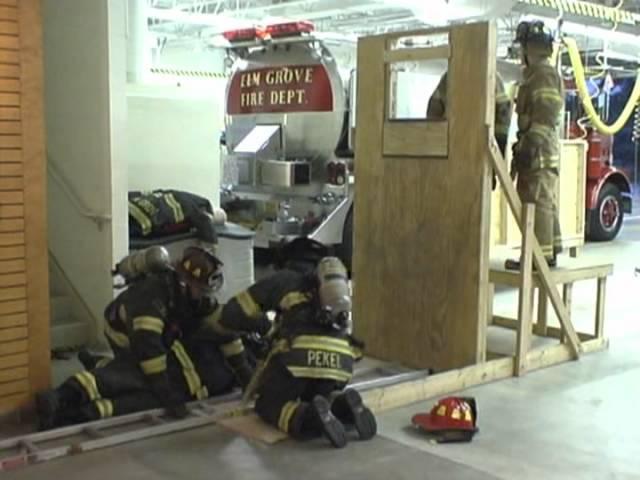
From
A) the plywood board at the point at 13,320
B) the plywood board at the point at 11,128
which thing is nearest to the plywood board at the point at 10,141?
the plywood board at the point at 11,128

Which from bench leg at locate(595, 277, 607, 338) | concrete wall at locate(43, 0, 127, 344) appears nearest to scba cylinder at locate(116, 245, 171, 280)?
concrete wall at locate(43, 0, 127, 344)

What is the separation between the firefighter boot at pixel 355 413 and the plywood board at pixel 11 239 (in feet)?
6.13

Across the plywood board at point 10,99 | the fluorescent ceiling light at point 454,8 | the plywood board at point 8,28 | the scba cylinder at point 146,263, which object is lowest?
the scba cylinder at point 146,263

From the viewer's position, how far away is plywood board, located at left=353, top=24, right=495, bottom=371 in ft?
18.6

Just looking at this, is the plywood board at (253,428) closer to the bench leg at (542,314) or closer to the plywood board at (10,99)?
the plywood board at (10,99)

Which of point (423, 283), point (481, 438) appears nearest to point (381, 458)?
point (481, 438)

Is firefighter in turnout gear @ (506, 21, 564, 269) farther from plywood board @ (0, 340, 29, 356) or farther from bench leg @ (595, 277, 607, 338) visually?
plywood board @ (0, 340, 29, 356)

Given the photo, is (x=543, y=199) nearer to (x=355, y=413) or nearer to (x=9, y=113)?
(x=355, y=413)

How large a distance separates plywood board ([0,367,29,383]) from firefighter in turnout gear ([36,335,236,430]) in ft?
0.53

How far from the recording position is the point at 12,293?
15.7 ft

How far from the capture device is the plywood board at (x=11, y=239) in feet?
15.5

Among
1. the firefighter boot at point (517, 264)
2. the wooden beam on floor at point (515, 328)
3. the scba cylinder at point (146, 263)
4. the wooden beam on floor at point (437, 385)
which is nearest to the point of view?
the scba cylinder at point (146, 263)

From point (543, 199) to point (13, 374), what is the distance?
372 centimetres

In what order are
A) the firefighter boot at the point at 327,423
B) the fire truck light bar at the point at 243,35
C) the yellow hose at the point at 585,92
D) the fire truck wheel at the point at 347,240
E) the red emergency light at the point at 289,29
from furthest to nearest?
the yellow hose at the point at 585,92 → the fire truck light bar at the point at 243,35 → the red emergency light at the point at 289,29 → the fire truck wheel at the point at 347,240 → the firefighter boot at the point at 327,423
